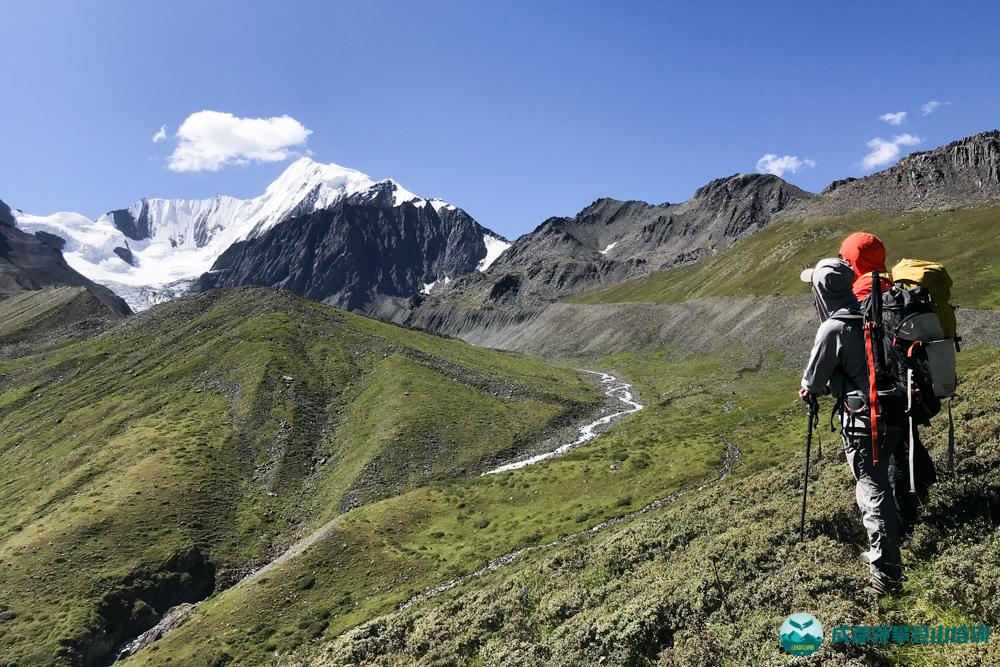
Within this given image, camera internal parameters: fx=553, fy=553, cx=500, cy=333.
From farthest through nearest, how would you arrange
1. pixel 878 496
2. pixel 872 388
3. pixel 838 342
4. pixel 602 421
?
pixel 602 421 < pixel 838 342 < pixel 878 496 < pixel 872 388

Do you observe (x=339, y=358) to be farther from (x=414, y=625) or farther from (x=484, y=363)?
(x=414, y=625)

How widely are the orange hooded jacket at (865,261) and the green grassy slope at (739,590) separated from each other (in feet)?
14.8

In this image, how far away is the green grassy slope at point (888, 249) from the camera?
102 m

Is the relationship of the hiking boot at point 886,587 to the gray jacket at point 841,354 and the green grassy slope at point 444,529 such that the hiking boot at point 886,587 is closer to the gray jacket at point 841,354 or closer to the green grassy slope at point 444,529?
the gray jacket at point 841,354

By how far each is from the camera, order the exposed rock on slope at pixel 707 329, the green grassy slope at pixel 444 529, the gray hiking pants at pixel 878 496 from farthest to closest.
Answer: the exposed rock on slope at pixel 707 329
the green grassy slope at pixel 444 529
the gray hiking pants at pixel 878 496

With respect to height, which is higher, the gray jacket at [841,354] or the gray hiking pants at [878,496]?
the gray jacket at [841,354]

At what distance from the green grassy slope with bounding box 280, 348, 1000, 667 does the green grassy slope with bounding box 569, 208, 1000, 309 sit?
100239mm

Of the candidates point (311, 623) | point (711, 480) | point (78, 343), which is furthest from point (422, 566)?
point (78, 343)

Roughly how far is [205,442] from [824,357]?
73949 millimetres

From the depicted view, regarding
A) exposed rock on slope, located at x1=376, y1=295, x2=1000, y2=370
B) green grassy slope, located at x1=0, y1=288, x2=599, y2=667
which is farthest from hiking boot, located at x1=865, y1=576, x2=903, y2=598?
exposed rock on slope, located at x1=376, y1=295, x2=1000, y2=370

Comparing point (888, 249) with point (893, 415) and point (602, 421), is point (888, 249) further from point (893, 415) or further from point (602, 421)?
point (893, 415)

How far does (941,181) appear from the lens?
178 metres

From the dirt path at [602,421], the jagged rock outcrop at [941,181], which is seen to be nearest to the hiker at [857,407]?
the dirt path at [602,421]

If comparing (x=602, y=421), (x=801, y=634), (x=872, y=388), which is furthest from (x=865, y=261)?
(x=602, y=421)
